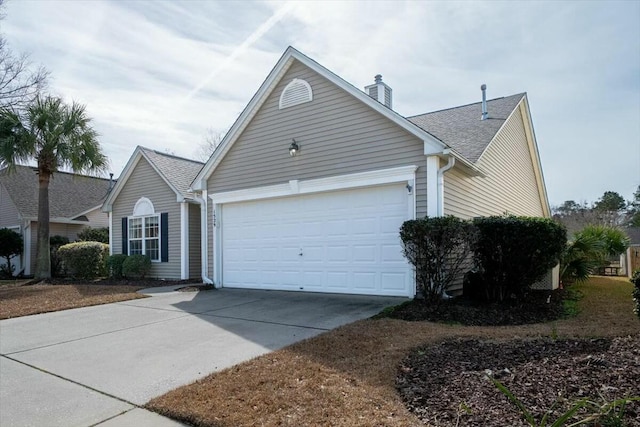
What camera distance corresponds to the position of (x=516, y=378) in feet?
11.2

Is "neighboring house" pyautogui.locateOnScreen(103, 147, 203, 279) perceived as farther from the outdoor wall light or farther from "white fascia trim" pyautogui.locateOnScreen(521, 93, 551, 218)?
"white fascia trim" pyautogui.locateOnScreen(521, 93, 551, 218)

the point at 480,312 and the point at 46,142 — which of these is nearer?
the point at 480,312

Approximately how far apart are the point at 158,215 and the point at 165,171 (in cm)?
161

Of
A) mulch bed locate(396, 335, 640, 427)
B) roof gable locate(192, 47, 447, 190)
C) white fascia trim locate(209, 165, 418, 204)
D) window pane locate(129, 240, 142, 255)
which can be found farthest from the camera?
window pane locate(129, 240, 142, 255)

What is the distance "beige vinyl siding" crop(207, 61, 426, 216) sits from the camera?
863cm

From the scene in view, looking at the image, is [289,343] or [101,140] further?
[101,140]

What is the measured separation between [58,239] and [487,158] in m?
18.9

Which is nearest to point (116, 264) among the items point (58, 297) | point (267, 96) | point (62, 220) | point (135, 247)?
point (135, 247)

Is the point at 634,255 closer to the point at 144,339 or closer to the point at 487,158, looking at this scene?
the point at 487,158

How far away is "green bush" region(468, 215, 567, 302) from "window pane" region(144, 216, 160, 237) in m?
11.3

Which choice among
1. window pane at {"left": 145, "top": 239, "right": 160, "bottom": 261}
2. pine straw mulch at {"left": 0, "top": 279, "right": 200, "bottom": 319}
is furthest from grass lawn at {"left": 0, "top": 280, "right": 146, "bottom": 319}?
window pane at {"left": 145, "top": 239, "right": 160, "bottom": 261}

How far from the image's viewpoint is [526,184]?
1570 centimetres

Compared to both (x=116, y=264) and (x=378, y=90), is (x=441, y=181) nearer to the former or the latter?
(x=378, y=90)

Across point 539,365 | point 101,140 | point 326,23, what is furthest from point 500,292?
point 101,140
